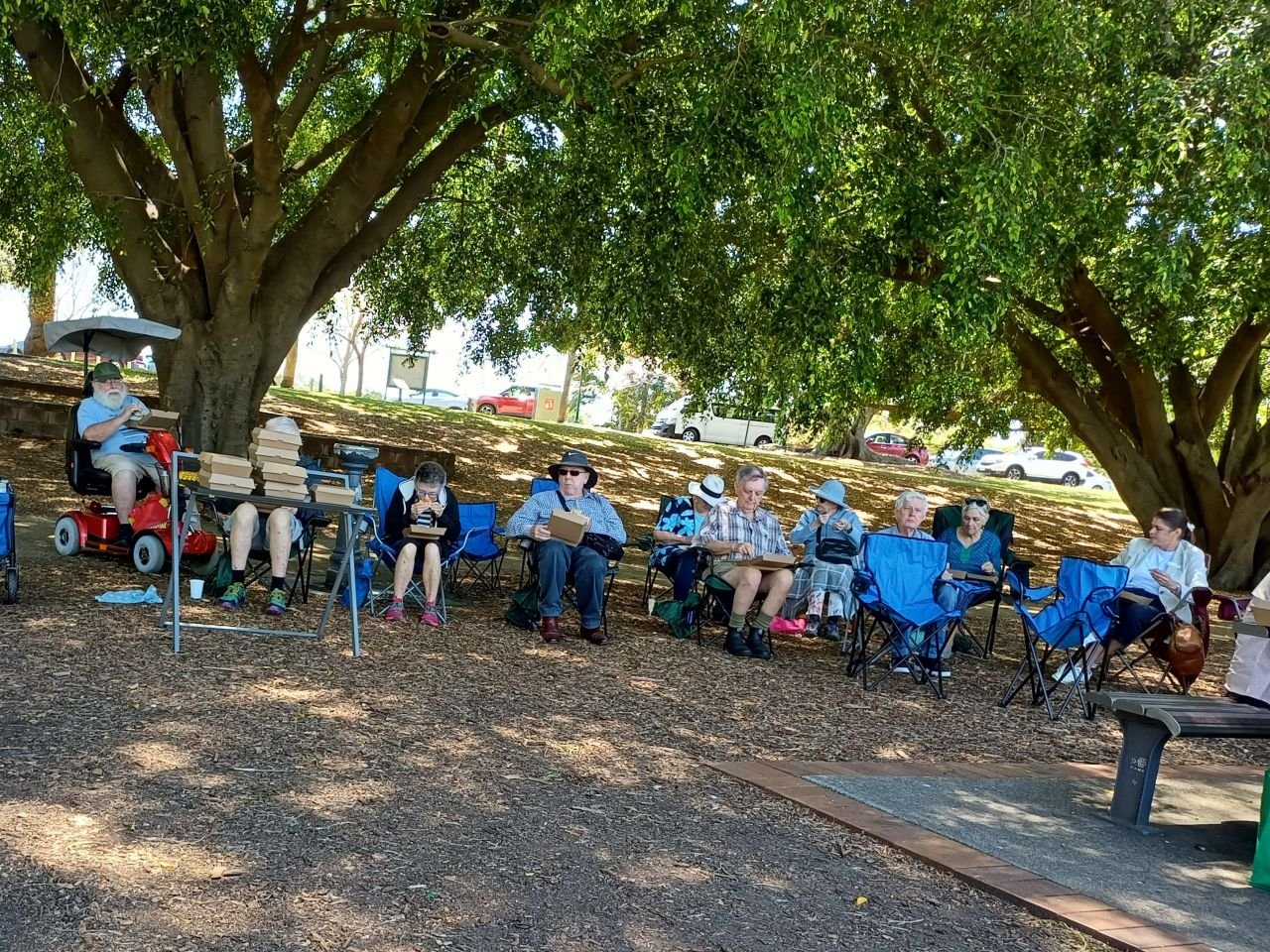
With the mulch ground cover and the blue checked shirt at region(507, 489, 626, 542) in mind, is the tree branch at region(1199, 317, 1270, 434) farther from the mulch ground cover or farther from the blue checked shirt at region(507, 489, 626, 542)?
the blue checked shirt at region(507, 489, 626, 542)

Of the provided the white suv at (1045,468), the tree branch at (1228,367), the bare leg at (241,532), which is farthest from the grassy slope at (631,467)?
the white suv at (1045,468)

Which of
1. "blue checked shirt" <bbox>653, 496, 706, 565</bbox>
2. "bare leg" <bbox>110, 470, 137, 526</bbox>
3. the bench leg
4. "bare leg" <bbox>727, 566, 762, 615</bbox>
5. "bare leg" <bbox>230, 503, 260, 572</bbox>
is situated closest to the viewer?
the bench leg

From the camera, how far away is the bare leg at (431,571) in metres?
7.37

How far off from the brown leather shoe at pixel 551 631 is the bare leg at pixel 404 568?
81 cm

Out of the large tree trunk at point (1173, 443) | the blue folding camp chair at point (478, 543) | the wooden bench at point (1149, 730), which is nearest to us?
the wooden bench at point (1149, 730)

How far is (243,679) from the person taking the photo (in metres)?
5.56

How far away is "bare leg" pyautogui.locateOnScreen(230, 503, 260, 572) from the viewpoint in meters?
6.93

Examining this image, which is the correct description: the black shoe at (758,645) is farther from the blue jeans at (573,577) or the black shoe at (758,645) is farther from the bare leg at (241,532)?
the bare leg at (241,532)

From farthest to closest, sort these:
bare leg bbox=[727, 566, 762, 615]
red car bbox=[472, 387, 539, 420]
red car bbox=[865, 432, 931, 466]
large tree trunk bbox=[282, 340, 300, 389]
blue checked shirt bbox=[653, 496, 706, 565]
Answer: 1. red car bbox=[865, 432, 931, 466]
2. red car bbox=[472, 387, 539, 420]
3. large tree trunk bbox=[282, 340, 300, 389]
4. blue checked shirt bbox=[653, 496, 706, 565]
5. bare leg bbox=[727, 566, 762, 615]

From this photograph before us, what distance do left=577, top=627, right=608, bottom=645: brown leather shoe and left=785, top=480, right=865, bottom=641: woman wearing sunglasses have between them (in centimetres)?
147

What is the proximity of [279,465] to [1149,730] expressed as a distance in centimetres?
416

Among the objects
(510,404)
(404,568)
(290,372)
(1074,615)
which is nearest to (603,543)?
(404,568)

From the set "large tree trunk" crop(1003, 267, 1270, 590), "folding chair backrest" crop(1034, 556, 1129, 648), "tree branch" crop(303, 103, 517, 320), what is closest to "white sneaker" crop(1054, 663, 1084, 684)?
"folding chair backrest" crop(1034, 556, 1129, 648)

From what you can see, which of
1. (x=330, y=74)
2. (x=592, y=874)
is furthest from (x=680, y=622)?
(x=330, y=74)
